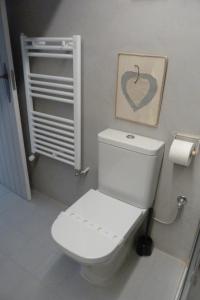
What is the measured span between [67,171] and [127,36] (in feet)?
3.69

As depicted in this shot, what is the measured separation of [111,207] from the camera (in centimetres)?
137

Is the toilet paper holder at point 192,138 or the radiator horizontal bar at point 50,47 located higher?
the radiator horizontal bar at point 50,47

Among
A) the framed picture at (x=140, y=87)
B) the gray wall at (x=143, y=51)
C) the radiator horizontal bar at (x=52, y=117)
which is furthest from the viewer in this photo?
the radiator horizontal bar at (x=52, y=117)

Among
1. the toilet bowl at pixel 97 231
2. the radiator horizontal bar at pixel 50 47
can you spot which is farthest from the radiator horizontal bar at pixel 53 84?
the toilet bowl at pixel 97 231

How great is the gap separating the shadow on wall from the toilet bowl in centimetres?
113

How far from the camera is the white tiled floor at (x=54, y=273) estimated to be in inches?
52.5

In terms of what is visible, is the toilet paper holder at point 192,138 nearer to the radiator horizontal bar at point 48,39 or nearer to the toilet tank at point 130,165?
the toilet tank at point 130,165

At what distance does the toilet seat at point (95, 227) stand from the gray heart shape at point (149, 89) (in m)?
0.63

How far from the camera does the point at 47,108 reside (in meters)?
1.70

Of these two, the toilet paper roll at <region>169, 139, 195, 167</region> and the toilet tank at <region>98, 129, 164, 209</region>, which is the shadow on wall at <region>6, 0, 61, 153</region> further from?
the toilet paper roll at <region>169, 139, 195, 167</region>

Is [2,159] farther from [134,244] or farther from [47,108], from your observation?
[134,244]

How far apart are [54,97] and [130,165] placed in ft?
2.41

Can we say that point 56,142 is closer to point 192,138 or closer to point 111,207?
point 111,207

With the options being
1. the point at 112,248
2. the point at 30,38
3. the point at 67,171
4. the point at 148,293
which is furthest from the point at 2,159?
the point at 148,293
